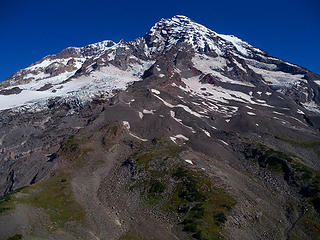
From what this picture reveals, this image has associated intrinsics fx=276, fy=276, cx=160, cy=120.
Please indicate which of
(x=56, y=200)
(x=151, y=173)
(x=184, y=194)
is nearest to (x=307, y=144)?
(x=184, y=194)

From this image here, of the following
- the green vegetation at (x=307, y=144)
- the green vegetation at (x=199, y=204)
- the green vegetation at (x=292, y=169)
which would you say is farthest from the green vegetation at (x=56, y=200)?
the green vegetation at (x=307, y=144)

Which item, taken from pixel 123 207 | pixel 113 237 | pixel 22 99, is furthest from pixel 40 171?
pixel 22 99

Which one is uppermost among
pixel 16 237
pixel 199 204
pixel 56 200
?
pixel 199 204

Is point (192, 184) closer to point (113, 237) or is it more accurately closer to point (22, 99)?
point (113, 237)

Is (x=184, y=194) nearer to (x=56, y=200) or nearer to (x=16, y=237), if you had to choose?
(x=56, y=200)

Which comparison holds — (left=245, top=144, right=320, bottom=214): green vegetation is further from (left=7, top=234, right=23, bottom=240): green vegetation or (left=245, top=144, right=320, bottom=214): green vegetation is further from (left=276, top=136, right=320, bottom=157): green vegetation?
(left=7, top=234, right=23, bottom=240): green vegetation

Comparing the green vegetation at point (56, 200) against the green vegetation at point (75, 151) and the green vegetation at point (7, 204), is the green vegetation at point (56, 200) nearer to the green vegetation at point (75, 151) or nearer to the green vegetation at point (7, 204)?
the green vegetation at point (7, 204)

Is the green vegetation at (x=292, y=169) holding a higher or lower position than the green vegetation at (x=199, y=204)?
higher

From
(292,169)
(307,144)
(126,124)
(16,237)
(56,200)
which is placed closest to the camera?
(16,237)
